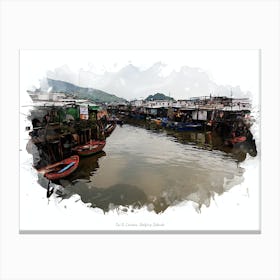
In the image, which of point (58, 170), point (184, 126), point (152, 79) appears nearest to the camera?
point (58, 170)

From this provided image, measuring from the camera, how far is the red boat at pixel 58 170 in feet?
7.20

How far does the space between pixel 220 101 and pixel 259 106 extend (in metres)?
0.43

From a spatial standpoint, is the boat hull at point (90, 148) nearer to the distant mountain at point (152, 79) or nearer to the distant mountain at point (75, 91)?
the distant mountain at point (75, 91)

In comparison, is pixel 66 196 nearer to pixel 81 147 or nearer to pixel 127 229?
pixel 81 147

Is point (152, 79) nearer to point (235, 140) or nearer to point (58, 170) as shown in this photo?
point (235, 140)

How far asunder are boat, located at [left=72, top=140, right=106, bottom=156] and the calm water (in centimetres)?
7

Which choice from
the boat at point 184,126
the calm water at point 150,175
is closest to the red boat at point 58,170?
the calm water at point 150,175

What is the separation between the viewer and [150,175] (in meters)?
2.23

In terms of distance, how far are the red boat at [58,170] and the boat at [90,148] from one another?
16 cm

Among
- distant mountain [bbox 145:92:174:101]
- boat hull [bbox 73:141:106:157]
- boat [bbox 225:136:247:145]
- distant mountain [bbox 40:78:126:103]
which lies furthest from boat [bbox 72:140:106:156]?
boat [bbox 225:136:247:145]

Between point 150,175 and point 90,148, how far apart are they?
2.53 feet

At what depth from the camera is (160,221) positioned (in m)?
2.17

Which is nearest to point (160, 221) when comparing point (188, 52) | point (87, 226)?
point (87, 226)

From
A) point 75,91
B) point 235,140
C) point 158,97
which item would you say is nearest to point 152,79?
point 158,97
